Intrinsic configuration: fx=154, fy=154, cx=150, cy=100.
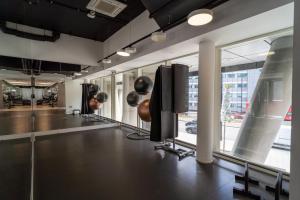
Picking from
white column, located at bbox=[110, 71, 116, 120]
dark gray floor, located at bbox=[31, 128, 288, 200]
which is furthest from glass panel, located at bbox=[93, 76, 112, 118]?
dark gray floor, located at bbox=[31, 128, 288, 200]

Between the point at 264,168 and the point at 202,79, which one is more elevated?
the point at 202,79

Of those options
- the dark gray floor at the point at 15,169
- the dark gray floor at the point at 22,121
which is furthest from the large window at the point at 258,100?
the dark gray floor at the point at 22,121

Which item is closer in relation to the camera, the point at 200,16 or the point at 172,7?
the point at 200,16

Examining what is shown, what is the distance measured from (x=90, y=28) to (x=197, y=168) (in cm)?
531

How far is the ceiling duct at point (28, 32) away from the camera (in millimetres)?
4004

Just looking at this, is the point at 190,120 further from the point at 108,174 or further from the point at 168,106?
the point at 108,174

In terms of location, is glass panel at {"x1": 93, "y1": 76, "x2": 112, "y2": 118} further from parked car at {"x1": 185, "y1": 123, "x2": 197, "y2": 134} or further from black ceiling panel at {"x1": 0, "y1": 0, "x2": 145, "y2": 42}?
parked car at {"x1": 185, "y1": 123, "x2": 197, "y2": 134}

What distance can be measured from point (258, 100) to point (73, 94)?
17.7ft

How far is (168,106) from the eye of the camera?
3.43m

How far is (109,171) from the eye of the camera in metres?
2.73

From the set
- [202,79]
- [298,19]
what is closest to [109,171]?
[202,79]

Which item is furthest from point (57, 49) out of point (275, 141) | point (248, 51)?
point (275, 141)

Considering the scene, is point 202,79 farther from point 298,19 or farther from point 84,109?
point 84,109

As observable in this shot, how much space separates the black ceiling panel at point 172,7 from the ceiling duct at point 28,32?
345 centimetres
